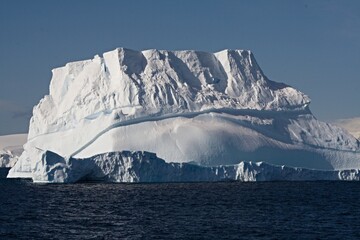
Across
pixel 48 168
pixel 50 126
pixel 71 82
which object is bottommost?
pixel 48 168

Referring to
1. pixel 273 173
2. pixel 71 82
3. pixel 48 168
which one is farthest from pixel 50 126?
pixel 273 173

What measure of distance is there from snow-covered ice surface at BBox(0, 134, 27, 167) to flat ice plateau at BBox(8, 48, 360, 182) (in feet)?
111

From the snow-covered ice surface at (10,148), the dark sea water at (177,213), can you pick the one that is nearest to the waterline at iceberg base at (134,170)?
the dark sea water at (177,213)

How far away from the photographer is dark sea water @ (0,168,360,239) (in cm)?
2045

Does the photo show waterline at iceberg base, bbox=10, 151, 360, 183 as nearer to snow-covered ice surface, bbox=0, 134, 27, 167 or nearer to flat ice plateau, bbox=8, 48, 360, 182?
flat ice plateau, bbox=8, 48, 360, 182

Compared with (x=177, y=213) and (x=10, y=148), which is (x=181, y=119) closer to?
(x=177, y=213)

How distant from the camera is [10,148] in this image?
281ft

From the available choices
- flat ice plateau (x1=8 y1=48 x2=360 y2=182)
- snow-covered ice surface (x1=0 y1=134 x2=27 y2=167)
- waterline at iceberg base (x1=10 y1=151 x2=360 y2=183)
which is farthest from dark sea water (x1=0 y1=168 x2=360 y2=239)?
snow-covered ice surface (x1=0 y1=134 x2=27 y2=167)

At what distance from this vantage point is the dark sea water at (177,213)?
20.5 metres

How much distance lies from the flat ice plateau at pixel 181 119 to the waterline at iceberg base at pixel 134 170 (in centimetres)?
10

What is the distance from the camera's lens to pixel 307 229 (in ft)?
70.1

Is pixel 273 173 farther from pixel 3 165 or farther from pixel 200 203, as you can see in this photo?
pixel 3 165

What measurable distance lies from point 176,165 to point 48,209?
14025 mm

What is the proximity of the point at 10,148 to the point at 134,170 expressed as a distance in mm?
49932
